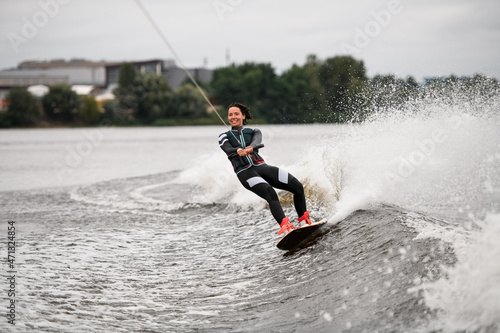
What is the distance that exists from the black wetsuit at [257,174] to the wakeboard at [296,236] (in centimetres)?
28

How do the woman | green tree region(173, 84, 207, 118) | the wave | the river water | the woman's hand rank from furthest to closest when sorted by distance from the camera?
Result: green tree region(173, 84, 207, 118)
the wave
the woman
the woman's hand
the river water

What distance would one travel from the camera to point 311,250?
25.3ft

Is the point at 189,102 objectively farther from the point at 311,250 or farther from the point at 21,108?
the point at 311,250

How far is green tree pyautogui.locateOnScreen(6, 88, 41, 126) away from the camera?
76688 millimetres

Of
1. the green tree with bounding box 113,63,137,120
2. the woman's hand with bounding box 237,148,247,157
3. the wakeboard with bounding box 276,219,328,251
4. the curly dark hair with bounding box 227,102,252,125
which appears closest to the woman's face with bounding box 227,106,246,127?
the curly dark hair with bounding box 227,102,252,125

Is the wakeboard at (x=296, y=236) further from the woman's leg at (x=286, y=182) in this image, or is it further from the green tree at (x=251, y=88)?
the green tree at (x=251, y=88)

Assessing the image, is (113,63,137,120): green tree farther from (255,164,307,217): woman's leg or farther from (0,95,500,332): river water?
(255,164,307,217): woman's leg

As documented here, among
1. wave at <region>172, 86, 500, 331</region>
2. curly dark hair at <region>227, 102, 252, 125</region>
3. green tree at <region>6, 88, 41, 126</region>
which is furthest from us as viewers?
green tree at <region>6, 88, 41, 126</region>

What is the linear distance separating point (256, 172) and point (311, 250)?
131cm

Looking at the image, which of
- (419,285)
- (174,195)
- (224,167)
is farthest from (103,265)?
(224,167)

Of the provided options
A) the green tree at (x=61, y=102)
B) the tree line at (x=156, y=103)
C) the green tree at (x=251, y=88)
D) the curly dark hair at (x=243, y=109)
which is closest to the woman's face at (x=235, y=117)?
the curly dark hair at (x=243, y=109)

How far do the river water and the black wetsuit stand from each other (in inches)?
26.8

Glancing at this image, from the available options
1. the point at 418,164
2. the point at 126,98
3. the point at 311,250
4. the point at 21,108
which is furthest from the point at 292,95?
the point at 311,250

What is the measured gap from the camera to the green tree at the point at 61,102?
81562mm
